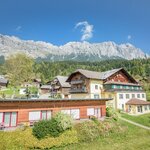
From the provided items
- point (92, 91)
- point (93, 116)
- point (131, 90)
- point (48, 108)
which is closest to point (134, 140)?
point (93, 116)

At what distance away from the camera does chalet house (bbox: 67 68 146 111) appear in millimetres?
59094

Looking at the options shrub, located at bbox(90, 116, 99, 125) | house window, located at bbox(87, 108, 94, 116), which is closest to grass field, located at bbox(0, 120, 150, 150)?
shrub, located at bbox(90, 116, 99, 125)

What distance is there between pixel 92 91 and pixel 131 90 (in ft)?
44.8

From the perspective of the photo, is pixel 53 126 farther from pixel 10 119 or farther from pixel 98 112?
pixel 98 112

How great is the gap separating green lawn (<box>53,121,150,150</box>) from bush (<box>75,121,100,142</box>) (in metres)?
1.14

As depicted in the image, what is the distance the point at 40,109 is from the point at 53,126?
5.43 meters

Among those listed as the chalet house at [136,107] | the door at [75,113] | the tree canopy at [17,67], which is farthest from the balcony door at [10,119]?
the tree canopy at [17,67]

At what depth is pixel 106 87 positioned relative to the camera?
62188 mm

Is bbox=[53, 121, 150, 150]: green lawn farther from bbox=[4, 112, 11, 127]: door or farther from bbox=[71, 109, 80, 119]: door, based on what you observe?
bbox=[4, 112, 11, 127]: door

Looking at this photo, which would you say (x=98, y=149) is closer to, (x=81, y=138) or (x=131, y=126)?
(x=81, y=138)

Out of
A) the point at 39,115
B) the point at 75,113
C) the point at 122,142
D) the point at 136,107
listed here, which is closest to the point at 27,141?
the point at 39,115

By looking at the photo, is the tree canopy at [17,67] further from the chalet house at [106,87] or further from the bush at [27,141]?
the bush at [27,141]

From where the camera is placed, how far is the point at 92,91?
6044cm

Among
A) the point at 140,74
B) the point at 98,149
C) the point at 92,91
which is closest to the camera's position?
the point at 98,149
